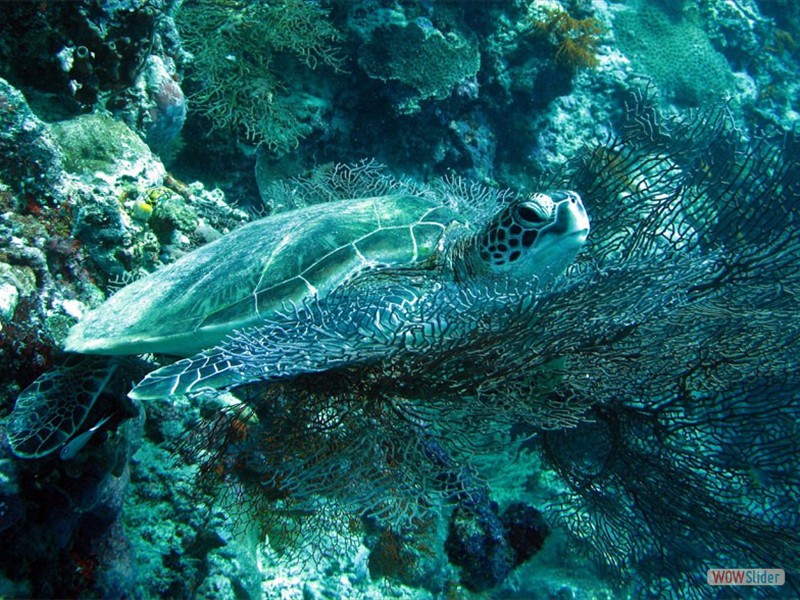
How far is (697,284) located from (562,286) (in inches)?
53.6

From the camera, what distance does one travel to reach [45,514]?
73.5 inches

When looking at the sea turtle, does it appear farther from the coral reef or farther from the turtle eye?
the coral reef

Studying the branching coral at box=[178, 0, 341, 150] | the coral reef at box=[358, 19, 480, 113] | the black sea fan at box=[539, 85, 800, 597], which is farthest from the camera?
the coral reef at box=[358, 19, 480, 113]

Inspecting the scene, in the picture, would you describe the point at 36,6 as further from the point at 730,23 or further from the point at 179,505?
the point at 730,23

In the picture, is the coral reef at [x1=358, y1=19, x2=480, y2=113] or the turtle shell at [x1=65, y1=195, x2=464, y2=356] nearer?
the turtle shell at [x1=65, y1=195, x2=464, y2=356]

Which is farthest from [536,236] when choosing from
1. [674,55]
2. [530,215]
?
[674,55]

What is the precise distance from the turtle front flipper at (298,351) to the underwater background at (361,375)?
1.02 feet

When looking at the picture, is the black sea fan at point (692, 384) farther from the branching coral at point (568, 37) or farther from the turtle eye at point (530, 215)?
the branching coral at point (568, 37)

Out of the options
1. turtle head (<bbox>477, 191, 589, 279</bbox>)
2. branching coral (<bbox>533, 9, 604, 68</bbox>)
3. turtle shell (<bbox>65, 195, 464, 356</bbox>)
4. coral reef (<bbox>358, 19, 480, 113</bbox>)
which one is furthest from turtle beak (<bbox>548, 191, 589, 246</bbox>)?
branching coral (<bbox>533, 9, 604, 68</bbox>)

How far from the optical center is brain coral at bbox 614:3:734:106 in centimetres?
866

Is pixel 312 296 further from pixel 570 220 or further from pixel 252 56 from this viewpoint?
pixel 252 56

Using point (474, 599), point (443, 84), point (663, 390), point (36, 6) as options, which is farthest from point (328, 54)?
point (474, 599)

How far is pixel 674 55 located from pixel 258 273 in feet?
32.7

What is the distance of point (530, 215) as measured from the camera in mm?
2240
